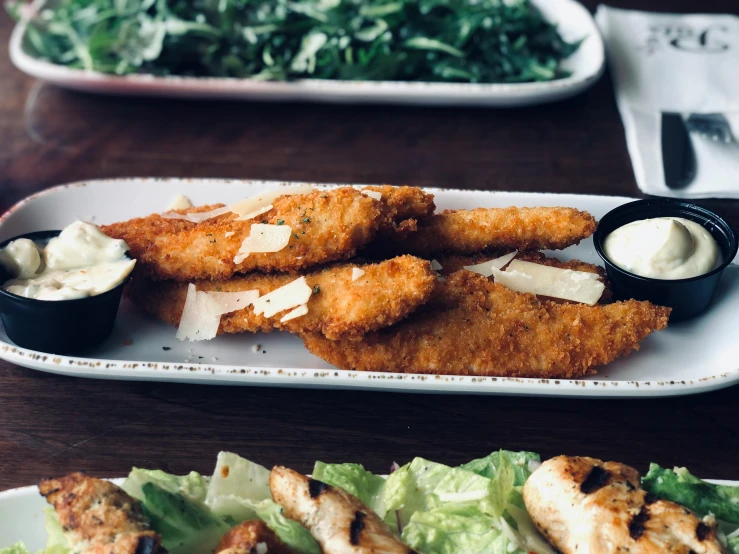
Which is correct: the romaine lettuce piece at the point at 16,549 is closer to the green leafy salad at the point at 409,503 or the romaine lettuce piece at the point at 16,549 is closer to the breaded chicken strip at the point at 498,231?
the green leafy salad at the point at 409,503

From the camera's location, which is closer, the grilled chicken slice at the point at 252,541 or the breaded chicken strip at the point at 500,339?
the grilled chicken slice at the point at 252,541

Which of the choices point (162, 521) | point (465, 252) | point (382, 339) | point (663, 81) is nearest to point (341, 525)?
point (162, 521)

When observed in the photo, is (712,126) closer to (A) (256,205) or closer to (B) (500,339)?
(B) (500,339)

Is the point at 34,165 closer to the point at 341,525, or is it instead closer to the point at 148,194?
the point at 148,194

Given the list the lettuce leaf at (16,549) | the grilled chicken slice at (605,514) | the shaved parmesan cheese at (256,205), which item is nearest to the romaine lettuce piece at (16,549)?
the lettuce leaf at (16,549)

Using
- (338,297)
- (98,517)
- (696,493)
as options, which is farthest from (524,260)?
(98,517)
